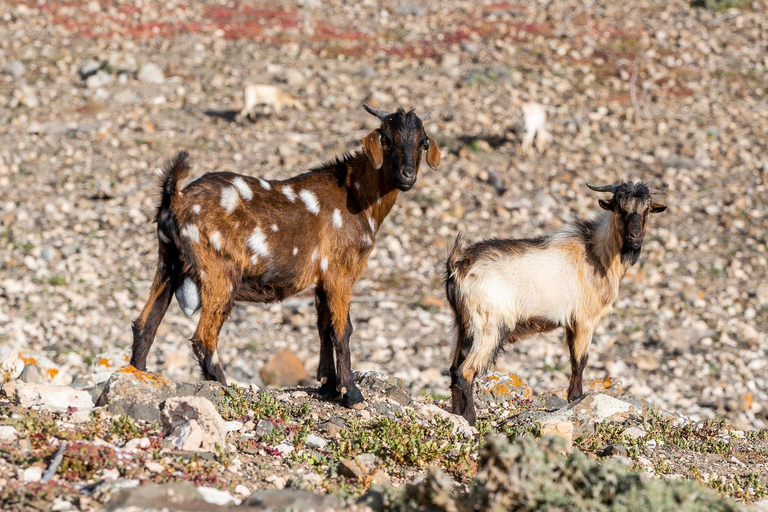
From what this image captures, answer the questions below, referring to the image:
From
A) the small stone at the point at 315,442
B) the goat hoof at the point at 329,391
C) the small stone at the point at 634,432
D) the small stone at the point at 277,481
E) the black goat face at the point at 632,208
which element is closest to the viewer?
the small stone at the point at 277,481

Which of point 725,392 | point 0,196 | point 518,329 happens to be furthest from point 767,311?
point 0,196

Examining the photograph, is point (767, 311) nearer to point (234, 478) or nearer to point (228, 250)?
point (228, 250)

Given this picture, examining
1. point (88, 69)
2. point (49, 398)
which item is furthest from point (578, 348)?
point (88, 69)

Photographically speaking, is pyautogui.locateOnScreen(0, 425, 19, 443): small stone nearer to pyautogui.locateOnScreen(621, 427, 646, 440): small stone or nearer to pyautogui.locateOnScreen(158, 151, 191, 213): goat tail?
pyautogui.locateOnScreen(158, 151, 191, 213): goat tail

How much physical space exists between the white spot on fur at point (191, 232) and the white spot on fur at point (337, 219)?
4.08ft

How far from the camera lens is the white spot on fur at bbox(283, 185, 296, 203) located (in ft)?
25.2

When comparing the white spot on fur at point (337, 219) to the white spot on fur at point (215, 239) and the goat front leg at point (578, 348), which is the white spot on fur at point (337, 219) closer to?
the white spot on fur at point (215, 239)

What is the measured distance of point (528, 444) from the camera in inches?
193

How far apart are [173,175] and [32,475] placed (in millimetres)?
2747

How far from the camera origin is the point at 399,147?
25.0 ft

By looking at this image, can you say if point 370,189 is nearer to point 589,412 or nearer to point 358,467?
point 589,412

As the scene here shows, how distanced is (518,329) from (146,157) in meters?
10.3

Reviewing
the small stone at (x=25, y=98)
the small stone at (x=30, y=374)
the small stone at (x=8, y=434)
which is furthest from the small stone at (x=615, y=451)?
the small stone at (x=25, y=98)

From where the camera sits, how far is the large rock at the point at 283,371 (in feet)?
36.4
